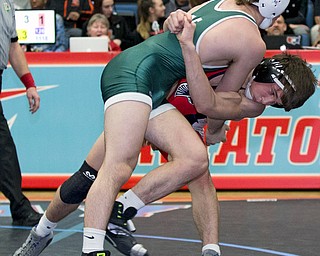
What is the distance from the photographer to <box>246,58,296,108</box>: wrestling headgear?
14.8ft

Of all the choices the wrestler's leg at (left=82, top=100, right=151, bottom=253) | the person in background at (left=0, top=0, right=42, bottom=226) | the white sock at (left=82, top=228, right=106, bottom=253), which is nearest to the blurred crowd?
the person in background at (left=0, top=0, right=42, bottom=226)

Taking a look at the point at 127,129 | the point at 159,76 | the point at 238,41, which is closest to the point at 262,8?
the point at 238,41

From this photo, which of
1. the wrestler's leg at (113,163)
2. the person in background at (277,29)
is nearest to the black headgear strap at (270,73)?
the wrestler's leg at (113,163)

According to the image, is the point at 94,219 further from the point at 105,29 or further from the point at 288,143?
the point at 105,29

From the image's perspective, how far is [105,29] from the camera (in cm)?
899

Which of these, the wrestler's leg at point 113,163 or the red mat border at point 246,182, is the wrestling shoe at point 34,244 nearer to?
the wrestler's leg at point 113,163

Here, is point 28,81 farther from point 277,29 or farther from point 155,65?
point 277,29

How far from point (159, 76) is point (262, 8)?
605mm

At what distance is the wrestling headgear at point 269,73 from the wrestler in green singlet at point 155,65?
0.87 feet

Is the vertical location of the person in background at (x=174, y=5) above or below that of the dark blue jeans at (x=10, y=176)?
below

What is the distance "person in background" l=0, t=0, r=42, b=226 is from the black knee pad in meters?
1.32

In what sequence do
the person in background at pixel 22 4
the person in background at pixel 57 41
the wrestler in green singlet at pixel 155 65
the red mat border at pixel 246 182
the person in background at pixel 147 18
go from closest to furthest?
the wrestler in green singlet at pixel 155 65 → the red mat border at pixel 246 182 → the person in background at pixel 57 41 → the person in background at pixel 147 18 → the person in background at pixel 22 4

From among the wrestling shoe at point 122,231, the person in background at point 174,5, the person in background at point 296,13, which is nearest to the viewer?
the wrestling shoe at point 122,231

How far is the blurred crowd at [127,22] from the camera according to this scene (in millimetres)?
9031
